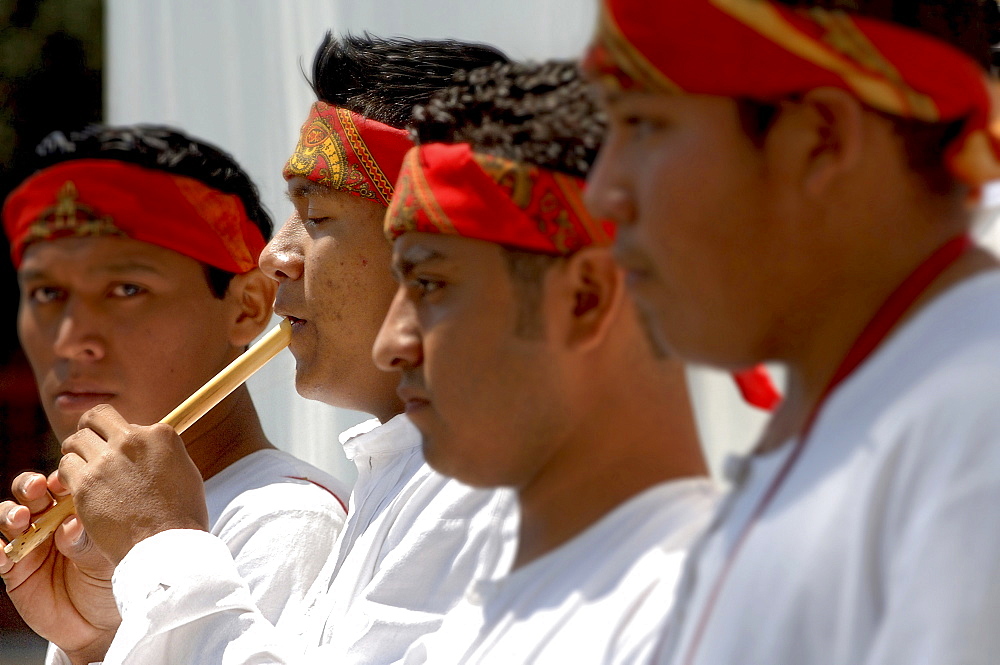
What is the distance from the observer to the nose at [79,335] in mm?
2504

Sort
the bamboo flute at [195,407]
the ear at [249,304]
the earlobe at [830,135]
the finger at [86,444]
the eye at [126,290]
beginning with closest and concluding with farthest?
the earlobe at [830,135] < the finger at [86,444] < the bamboo flute at [195,407] < the eye at [126,290] < the ear at [249,304]

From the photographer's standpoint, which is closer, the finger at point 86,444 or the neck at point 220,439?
the finger at point 86,444

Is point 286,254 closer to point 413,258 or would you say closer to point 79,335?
point 79,335

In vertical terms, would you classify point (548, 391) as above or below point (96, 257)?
above

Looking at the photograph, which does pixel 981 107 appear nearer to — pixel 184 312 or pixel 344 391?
pixel 344 391

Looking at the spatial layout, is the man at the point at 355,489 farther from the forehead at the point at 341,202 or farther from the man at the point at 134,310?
the man at the point at 134,310

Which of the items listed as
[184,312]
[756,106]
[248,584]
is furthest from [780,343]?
[184,312]

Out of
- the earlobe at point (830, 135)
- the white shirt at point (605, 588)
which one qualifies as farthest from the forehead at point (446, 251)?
the earlobe at point (830, 135)

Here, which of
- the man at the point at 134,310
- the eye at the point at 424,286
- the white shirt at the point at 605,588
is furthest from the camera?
the man at the point at 134,310

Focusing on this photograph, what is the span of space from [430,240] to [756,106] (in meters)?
0.58

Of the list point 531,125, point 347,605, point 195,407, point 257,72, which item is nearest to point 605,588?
point 531,125

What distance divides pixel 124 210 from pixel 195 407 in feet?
1.86

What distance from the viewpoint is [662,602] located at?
1.24 meters

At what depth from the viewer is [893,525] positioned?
0.83m
